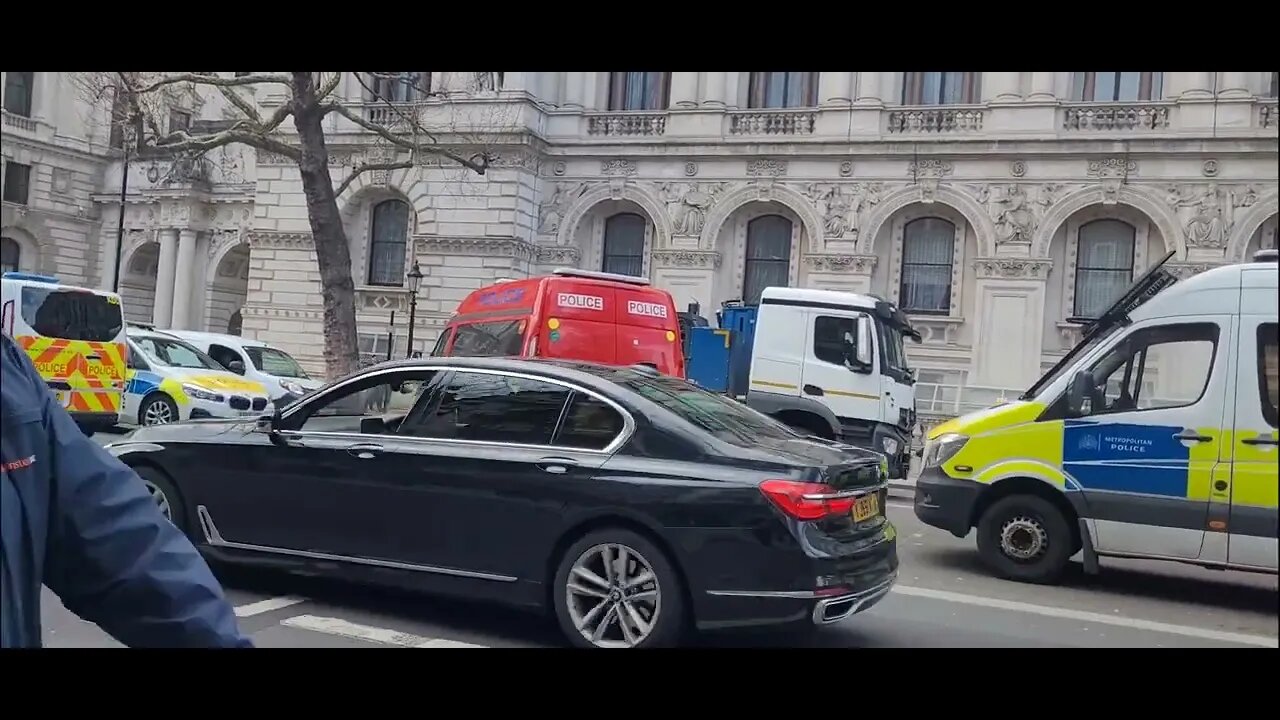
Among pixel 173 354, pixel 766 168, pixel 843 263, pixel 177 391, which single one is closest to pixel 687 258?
pixel 766 168

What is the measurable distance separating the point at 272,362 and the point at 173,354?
261 cm

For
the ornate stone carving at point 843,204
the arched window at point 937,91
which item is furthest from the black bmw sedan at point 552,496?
the arched window at point 937,91

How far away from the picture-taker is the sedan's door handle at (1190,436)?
6665 millimetres

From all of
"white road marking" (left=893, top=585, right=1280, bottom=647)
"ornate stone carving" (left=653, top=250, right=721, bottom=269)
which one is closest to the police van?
"white road marking" (left=893, top=585, right=1280, bottom=647)

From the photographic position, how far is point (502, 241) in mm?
28359

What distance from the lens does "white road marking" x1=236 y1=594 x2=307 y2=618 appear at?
6.15 metres

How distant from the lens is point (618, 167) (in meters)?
28.5

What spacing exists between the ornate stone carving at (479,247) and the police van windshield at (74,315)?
1308cm

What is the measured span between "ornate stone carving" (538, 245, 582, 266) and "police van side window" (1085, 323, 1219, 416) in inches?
867

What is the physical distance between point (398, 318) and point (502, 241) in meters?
4.12

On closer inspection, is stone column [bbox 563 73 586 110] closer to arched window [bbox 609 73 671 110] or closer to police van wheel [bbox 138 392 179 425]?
arched window [bbox 609 73 671 110]

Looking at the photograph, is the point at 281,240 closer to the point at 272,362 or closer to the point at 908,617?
the point at 272,362
